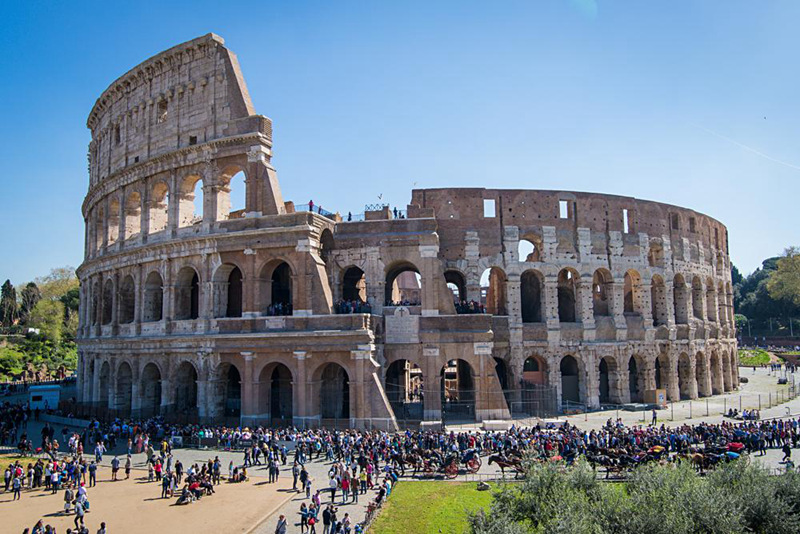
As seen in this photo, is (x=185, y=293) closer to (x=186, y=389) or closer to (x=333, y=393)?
(x=186, y=389)

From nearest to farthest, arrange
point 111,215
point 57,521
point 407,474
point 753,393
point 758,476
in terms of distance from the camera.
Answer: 1. point 758,476
2. point 57,521
3. point 407,474
4. point 111,215
5. point 753,393

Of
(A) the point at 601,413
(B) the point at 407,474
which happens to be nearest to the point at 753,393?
(A) the point at 601,413

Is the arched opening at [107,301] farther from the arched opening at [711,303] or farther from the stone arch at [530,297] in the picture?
the arched opening at [711,303]

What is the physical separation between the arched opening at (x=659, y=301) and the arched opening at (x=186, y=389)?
102 feet

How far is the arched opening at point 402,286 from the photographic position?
35.4m

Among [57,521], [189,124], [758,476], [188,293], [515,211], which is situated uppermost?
[189,124]

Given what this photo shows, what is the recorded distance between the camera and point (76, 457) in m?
24.4

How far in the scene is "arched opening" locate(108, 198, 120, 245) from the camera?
132 feet

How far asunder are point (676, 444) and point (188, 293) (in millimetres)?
27127

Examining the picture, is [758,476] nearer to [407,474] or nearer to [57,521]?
[407,474]

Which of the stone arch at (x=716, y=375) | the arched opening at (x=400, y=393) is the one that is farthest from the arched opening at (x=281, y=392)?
the stone arch at (x=716, y=375)

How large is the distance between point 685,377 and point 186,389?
3436cm

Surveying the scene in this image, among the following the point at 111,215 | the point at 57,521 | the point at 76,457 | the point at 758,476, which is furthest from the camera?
the point at 111,215

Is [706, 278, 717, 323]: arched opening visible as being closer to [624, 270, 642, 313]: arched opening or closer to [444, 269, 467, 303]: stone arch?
[624, 270, 642, 313]: arched opening
